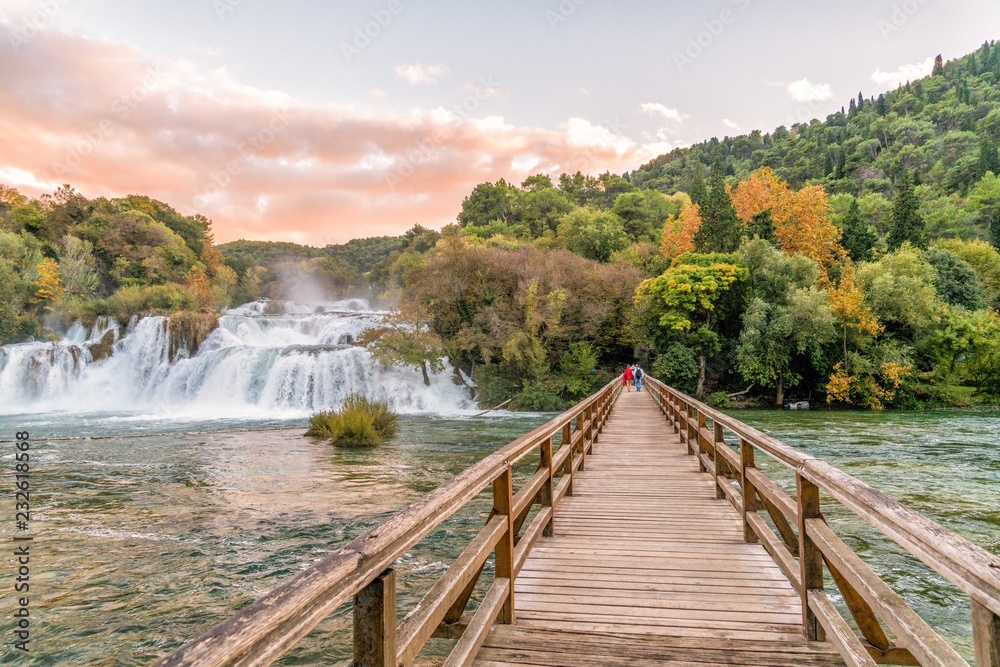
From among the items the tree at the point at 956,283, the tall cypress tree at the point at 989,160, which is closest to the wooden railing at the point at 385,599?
the tree at the point at 956,283

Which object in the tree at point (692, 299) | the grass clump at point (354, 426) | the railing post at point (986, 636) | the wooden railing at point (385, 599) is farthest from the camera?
the tree at point (692, 299)

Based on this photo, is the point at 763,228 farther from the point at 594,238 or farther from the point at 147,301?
the point at 147,301

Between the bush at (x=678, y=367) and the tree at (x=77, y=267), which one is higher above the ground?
the tree at (x=77, y=267)

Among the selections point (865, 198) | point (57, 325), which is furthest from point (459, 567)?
point (865, 198)

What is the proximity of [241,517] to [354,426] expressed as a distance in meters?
6.56

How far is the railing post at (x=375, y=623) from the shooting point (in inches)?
57.5

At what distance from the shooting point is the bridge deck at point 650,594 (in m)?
2.62

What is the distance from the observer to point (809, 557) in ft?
8.95

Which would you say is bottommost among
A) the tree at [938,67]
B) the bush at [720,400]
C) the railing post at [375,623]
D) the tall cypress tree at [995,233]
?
the bush at [720,400]

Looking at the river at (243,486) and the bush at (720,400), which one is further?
the bush at (720,400)

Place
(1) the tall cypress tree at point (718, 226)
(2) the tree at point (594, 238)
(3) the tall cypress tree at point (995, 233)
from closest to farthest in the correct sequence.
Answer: (1) the tall cypress tree at point (718, 226)
(3) the tall cypress tree at point (995, 233)
(2) the tree at point (594, 238)

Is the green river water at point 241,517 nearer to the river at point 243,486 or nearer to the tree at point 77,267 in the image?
the river at point 243,486

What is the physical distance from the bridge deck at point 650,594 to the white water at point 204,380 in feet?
67.5

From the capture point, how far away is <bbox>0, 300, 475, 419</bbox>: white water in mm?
24891
